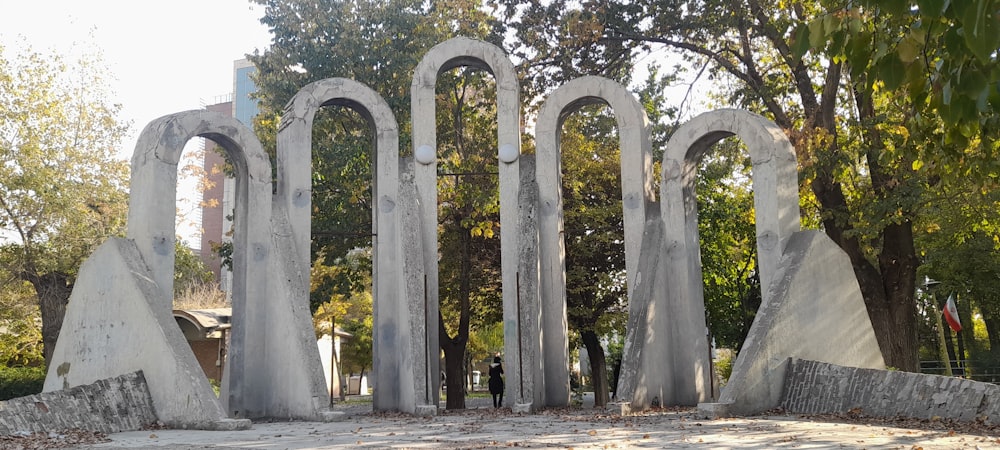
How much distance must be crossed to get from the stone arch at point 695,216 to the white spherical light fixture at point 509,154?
266cm

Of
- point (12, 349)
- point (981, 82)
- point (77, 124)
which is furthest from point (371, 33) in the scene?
point (981, 82)

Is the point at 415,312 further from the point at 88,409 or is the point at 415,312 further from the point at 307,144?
the point at 88,409

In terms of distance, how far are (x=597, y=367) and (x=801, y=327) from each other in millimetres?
10935

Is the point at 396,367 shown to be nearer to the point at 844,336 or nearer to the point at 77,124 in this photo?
the point at 844,336

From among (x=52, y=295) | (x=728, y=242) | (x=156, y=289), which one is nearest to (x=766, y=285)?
(x=156, y=289)

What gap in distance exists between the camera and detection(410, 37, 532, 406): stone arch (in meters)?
15.3

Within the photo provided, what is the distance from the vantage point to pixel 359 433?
410 inches

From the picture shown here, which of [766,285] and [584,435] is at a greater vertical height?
[766,285]

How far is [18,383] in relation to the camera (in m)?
26.2

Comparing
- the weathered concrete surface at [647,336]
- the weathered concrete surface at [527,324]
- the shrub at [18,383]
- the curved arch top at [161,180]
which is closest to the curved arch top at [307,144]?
the curved arch top at [161,180]

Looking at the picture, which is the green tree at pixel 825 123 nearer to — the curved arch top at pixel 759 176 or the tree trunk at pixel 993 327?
the curved arch top at pixel 759 176

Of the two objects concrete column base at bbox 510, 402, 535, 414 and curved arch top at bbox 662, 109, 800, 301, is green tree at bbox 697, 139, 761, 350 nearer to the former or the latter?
curved arch top at bbox 662, 109, 800, 301

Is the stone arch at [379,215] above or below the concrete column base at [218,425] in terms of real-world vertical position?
above

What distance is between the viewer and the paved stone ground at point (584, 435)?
8.33 metres
